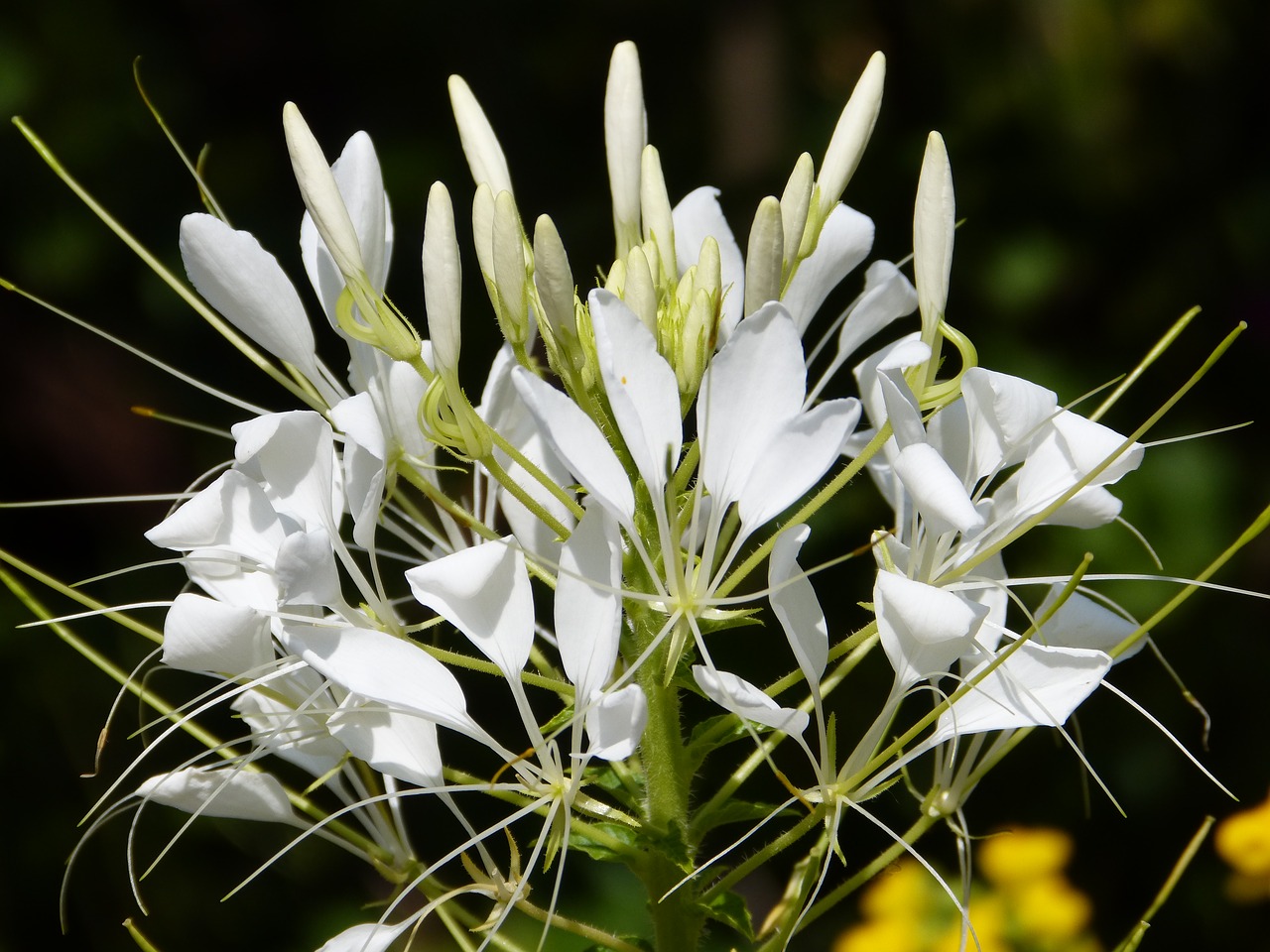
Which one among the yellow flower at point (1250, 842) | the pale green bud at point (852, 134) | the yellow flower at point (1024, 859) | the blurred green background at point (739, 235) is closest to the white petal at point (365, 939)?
the pale green bud at point (852, 134)

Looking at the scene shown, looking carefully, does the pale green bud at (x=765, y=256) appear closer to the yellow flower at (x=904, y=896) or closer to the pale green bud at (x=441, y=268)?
the pale green bud at (x=441, y=268)

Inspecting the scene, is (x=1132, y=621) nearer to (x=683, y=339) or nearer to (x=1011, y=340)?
(x=683, y=339)

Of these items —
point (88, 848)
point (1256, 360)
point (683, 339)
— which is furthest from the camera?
point (1256, 360)

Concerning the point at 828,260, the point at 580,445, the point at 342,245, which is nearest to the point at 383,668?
the point at 580,445

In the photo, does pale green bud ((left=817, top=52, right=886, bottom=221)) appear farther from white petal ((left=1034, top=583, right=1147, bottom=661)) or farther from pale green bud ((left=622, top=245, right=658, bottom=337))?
white petal ((left=1034, top=583, right=1147, bottom=661))

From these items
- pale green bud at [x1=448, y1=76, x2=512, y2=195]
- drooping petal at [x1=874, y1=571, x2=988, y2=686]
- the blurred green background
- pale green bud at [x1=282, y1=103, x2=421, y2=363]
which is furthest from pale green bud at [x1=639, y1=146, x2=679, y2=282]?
the blurred green background

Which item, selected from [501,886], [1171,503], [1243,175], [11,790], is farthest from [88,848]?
[1243,175]

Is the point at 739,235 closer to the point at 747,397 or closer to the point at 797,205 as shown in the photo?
the point at 797,205
